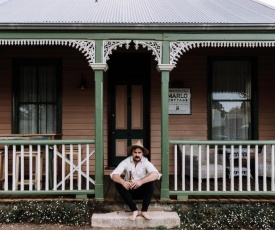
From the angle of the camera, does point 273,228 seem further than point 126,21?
No

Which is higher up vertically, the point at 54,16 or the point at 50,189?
the point at 54,16

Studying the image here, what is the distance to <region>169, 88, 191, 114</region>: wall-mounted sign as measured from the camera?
26.1ft

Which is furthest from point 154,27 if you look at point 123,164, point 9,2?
point 9,2

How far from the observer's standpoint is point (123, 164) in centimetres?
550

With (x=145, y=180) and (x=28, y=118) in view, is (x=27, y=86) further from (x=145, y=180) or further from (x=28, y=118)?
(x=145, y=180)

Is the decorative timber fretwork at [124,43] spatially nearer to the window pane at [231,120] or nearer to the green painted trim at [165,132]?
the green painted trim at [165,132]

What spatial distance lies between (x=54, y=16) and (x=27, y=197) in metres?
3.44

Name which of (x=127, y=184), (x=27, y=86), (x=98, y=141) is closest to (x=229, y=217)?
(x=127, y=184)

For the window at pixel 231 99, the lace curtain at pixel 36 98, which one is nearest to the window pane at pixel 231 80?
the window at pixel 231 99

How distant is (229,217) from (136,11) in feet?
15.0

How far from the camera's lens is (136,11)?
712cm

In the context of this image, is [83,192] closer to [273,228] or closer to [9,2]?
[273,228]

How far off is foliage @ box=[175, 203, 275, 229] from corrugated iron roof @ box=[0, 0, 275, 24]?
10.7ft

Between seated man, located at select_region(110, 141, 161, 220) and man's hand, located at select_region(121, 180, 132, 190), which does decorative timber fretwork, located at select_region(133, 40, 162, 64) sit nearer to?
seated man, located at select_region(110, 141, 161, 220)
